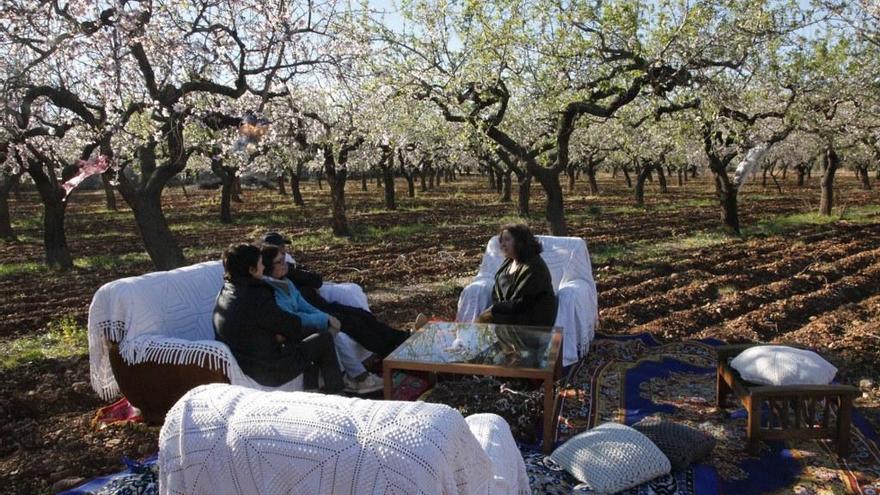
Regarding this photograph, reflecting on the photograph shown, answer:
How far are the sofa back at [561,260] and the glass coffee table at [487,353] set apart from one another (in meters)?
1.40

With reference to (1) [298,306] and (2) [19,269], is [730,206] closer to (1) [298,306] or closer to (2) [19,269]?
(1) [298,306]

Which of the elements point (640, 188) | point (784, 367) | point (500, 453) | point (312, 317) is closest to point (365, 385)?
point (312, 317)

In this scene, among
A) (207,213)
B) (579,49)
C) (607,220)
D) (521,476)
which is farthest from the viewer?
(207,213)

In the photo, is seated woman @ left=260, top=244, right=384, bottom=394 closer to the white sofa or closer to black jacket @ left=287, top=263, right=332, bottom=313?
black jacket @ left=287, top=263, right=332, bottom=313

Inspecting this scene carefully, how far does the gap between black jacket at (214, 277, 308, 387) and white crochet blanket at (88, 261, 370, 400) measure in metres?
0.09

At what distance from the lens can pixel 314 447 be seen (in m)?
1.94

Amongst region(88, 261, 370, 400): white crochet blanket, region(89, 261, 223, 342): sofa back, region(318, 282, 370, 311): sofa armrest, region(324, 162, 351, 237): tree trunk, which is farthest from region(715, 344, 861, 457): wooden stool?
region(324, 162, 351, 237): tree trunk

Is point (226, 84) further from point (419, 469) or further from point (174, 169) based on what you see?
→ point (419, 469)

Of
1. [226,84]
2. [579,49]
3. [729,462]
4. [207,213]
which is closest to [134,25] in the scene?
[226,84]

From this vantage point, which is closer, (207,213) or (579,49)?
(579,49)

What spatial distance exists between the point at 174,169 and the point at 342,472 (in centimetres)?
604

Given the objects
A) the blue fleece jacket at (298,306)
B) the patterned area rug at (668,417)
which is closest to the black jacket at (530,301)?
the patterned area rug at (668,417)

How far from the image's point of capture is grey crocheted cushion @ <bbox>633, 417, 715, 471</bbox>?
3.47m

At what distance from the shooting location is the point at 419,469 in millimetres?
1830
